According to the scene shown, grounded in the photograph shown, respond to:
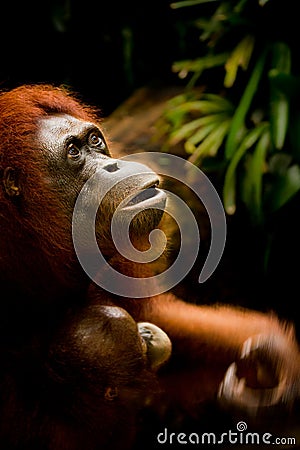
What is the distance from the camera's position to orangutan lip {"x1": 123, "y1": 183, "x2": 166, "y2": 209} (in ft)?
4.44

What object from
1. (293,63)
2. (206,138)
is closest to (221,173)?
(206,138)

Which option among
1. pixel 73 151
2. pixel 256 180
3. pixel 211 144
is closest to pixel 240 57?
pixel 211 144

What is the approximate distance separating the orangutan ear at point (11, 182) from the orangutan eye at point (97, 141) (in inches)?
8.2

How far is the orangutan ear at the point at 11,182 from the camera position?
4.69 ft

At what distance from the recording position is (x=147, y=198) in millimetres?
1375

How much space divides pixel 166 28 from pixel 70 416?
2.94 metres

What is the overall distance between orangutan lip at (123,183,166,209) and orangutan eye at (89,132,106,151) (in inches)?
8.9

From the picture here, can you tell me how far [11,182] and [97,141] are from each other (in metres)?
0.25

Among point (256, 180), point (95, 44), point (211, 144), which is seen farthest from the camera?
point (95, 44)

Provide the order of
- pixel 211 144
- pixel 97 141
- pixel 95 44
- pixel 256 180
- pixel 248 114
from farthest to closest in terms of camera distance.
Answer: pixel 95 44 → pixel 248 114 → pixel 211 144 → pixel 256 180 → pixel 97 141

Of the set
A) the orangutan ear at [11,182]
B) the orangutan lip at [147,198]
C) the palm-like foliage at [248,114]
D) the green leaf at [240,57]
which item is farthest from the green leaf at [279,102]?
the orangutan ear at [11,182]

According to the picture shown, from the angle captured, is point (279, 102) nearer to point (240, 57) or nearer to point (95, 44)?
point (240, 57)

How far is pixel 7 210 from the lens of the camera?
143cm

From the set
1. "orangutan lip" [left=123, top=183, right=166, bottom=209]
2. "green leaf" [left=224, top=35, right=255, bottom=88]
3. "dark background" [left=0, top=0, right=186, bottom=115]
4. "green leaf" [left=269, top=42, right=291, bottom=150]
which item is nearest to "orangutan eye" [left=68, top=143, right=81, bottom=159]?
"orangutan lip" [left=123, top=183, right=166, bottom=209]
